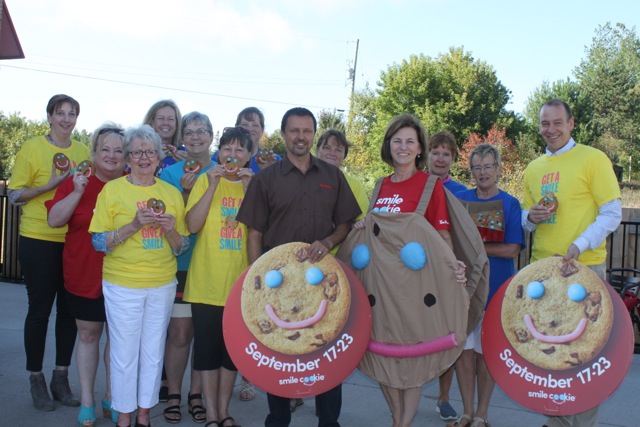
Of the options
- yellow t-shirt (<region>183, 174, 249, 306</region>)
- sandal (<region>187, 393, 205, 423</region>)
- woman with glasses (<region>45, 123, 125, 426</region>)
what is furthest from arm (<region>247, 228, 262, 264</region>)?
sandal (<region>187, 393, 205, 423</region>)

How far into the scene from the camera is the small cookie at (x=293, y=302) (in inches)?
127

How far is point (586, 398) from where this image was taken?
10.7ft

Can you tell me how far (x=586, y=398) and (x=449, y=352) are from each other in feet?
2.50

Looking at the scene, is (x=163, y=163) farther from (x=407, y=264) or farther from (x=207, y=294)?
(x=407, y=264)

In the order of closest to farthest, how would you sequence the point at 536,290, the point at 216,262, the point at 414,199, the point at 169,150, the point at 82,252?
the point at 536,290 < the point at 414,199 < the point at 216,262 < the point at 82,252 < the point at 169,150

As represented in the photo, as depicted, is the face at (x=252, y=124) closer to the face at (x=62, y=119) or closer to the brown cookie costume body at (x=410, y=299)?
the face at (x=62, y=119)

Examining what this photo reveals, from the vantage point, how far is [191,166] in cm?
411

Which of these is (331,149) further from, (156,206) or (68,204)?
(68,204)

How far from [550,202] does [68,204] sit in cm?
301

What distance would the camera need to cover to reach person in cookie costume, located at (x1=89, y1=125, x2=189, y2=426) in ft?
11.8

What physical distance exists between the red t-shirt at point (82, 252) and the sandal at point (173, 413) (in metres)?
0.92

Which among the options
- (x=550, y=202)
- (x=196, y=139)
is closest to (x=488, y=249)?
(x=550, y=202)

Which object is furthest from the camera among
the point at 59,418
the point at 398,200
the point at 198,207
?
the point at 59,418

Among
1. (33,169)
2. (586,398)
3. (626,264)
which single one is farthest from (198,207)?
(626,264)
